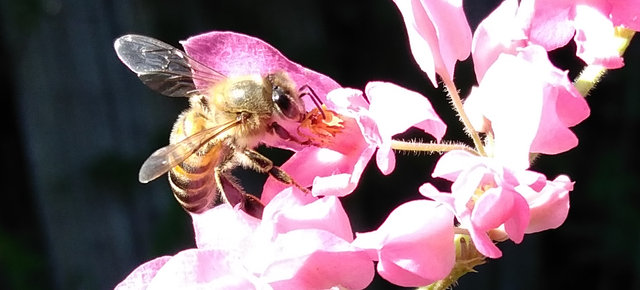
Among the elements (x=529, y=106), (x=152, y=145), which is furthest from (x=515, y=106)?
(x=152, y=145)

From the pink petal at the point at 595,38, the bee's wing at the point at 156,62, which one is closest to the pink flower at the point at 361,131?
the pink petal at the point at 595,38

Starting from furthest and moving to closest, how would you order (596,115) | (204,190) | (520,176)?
(596,115)
(204,190)
(520,176)

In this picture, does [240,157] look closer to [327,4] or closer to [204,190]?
[204,190]

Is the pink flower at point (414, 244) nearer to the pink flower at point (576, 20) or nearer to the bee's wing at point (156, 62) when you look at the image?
the pink flower at point (576, 20)

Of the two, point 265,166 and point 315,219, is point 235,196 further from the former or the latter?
point 315,219

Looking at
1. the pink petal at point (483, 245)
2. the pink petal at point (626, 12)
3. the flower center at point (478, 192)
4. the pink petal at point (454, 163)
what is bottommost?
the pink petal at point (483, 245)

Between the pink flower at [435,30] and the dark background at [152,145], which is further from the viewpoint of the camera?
the dark background at [152,145]

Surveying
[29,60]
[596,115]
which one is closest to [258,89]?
[29,60]

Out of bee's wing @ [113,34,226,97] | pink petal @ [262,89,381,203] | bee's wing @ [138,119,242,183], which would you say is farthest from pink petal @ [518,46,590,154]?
bee's wing @ [113,34,226,97]
